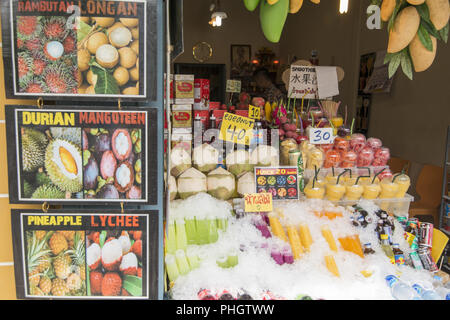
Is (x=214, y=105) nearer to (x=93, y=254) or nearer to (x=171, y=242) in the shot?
(x=171, y=242)

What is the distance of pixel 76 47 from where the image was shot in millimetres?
1206

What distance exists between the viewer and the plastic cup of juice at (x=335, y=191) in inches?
81.7

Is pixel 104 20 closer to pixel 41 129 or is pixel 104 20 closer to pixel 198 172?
pixel 41 129

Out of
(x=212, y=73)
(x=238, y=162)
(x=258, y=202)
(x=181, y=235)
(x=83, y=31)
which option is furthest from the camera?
(x=212, y=73)

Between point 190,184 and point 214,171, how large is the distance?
0.16 metres

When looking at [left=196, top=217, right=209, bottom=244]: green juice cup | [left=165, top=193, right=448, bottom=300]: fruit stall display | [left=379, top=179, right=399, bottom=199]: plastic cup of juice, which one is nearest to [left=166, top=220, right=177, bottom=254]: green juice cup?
[left=165, top=193, right=448, bottom=300]: fruit stall display

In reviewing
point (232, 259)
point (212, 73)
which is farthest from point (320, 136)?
point (212, 73)

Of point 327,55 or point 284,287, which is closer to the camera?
point 284,287

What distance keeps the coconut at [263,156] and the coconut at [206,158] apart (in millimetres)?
223

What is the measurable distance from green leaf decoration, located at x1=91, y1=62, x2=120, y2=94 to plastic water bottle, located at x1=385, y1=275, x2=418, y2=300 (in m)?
1.40

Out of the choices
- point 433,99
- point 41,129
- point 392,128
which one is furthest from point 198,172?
point 392,128

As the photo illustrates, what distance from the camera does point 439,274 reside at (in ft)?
6.11

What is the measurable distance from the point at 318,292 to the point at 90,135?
111cm

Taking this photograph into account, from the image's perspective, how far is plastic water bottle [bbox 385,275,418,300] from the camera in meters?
1.50
